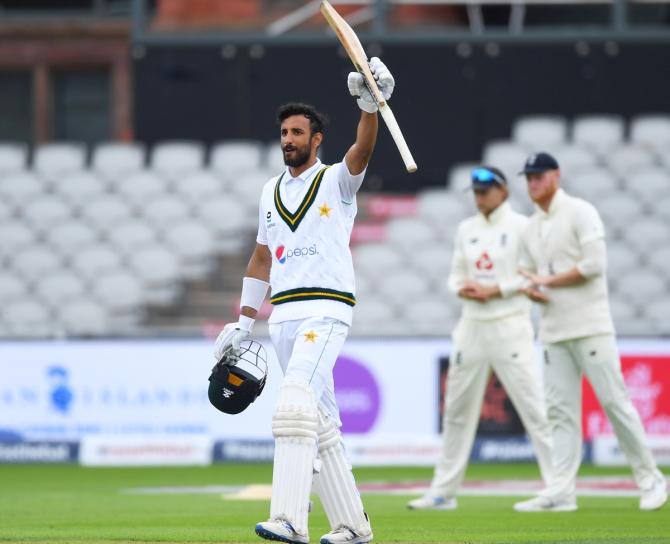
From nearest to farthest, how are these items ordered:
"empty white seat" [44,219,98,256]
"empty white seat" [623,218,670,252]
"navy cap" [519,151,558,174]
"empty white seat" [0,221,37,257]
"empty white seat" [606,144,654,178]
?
"navy cap" [519,151,558,174] → "empty white seat" [623,218,670,252] → "empty white seat" [44,219,98,256] → "empty white seat" [0,221,37,257] → "empty white seat" [606,144,654,178]

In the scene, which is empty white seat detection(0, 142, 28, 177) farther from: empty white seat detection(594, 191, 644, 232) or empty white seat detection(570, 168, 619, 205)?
empty white seat detection(594, 191, 644, 232)

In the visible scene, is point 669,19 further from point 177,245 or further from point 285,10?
point 177,245

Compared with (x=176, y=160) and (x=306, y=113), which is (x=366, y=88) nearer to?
(x=306, y=113)

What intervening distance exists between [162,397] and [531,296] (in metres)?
5.34

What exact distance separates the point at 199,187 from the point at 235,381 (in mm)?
10946

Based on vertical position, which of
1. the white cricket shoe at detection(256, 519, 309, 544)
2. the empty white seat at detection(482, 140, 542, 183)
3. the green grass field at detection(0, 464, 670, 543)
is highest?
the empty white seat at detection(482, 140, 542, 183)

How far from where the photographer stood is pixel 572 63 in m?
18.4

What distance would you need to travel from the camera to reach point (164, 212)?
16953mm

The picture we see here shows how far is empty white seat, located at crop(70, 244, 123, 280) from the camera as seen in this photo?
52.9ft

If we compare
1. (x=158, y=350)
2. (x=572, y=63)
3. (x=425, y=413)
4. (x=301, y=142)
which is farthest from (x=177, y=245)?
(x=301, y=142)

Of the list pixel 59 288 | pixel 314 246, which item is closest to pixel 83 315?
pixel 59 288

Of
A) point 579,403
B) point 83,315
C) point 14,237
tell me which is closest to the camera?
point 579,403

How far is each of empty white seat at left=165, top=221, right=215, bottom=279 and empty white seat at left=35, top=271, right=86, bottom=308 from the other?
1146mm

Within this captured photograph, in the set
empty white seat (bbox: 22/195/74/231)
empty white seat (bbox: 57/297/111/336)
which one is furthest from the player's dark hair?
empty white seat (bbox: 22/195/74/231)
